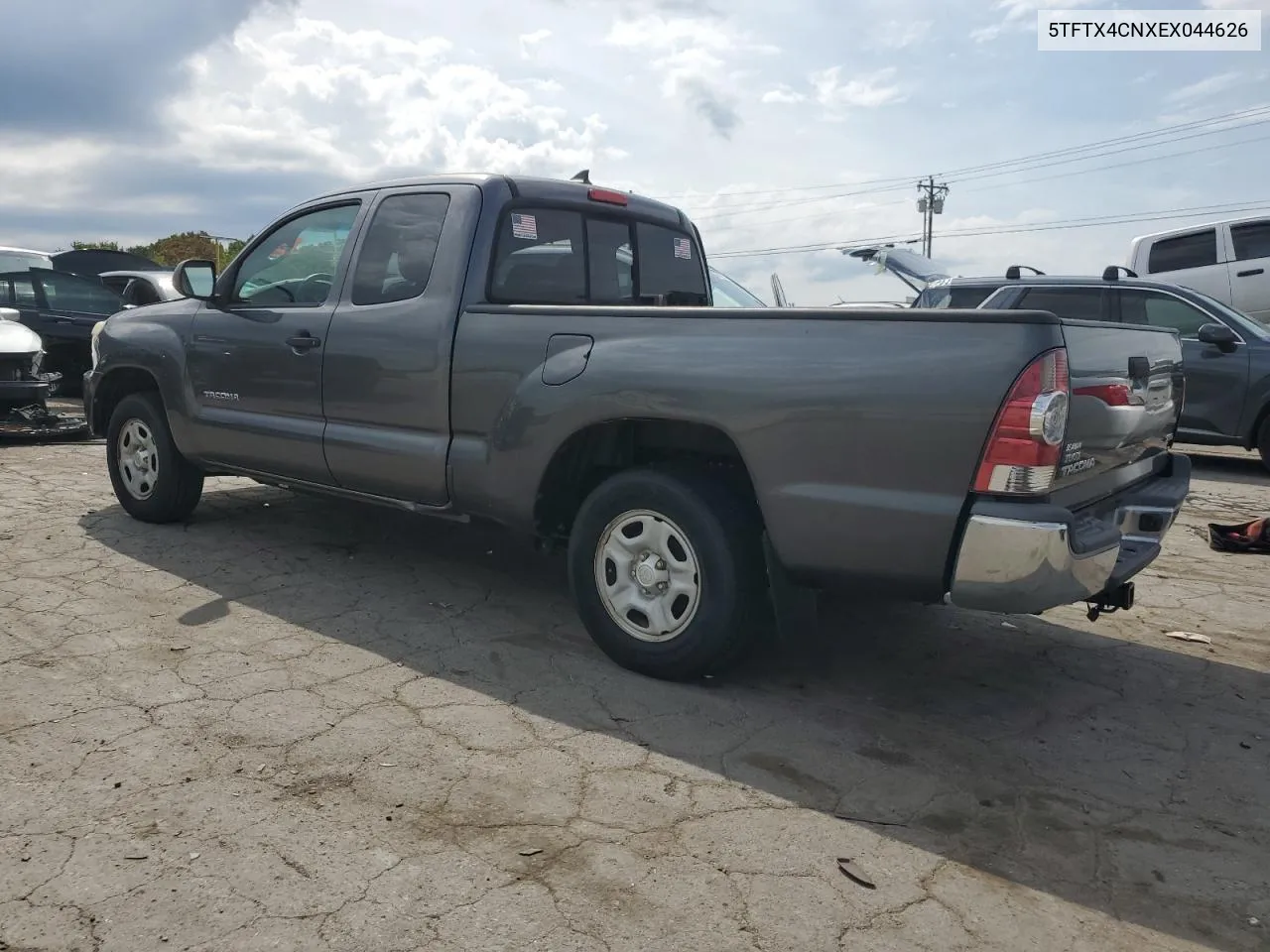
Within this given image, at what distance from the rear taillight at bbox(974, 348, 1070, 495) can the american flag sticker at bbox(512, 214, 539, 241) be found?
2.35 meters

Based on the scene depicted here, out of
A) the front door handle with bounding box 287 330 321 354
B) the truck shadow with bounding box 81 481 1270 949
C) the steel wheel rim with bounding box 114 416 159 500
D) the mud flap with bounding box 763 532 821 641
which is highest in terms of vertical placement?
the front door handle with bounding box 287 330 321 354

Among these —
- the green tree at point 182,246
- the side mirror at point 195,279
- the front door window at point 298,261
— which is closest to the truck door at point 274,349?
the front door window at point 298,261

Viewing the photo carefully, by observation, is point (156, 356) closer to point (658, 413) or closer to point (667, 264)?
point (667, 264)

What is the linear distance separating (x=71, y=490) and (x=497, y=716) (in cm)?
495

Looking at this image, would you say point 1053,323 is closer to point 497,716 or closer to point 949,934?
point 949,934

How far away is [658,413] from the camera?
11.9 ft

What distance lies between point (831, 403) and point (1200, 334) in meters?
7.13

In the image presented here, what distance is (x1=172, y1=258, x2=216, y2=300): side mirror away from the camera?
5719 millimetres

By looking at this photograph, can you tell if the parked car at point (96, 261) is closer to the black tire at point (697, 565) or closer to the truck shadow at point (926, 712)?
the truck shadow at point (926, 712)

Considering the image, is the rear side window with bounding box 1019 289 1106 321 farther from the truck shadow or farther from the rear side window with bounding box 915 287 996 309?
the truck shadow

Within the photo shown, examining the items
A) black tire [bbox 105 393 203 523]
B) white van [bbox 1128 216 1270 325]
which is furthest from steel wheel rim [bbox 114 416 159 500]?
white van [bbox 1128 216 1270 325]

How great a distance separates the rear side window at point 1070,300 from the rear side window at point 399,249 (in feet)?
21.4

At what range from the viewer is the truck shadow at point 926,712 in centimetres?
273

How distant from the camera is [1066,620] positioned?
4.78 metres
